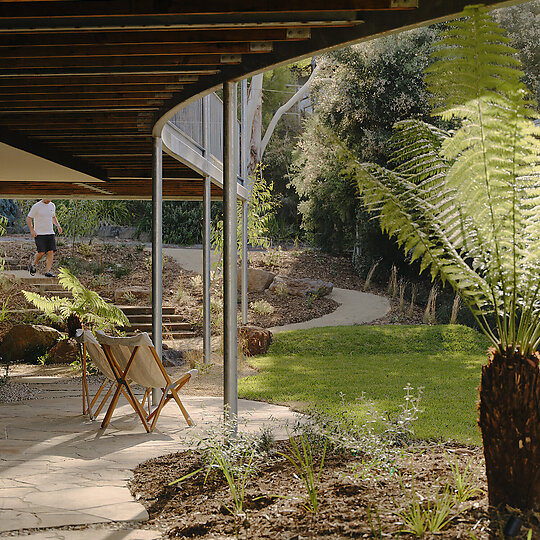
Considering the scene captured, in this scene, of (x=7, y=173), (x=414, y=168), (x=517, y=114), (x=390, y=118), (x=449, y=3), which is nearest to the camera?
(x=517, y=114)

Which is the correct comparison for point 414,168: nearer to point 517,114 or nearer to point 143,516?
point 517,114

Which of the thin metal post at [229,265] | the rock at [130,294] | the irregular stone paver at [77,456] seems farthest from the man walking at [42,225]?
Answer: the thin metal post at [229,265]

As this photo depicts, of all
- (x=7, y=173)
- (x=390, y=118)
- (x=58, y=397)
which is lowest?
(x=58, y=397)

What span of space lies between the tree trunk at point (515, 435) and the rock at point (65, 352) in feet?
25.0

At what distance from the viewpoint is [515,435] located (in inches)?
122

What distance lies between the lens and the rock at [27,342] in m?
10.2

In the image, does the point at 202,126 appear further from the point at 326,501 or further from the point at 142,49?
the point at 326,501

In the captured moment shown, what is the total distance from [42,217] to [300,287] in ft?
20.4

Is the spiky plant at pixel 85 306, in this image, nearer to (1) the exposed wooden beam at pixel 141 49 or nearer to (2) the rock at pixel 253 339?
(2) the rock at pixel 253 339

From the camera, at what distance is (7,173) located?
9.36 metres

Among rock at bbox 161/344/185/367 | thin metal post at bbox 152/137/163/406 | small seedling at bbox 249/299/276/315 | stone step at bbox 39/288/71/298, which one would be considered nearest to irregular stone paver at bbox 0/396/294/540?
thin metal post at bbox 152/137/163/406

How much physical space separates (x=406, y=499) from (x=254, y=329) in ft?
27.0

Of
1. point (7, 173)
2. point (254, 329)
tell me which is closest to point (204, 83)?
point (7, 173)

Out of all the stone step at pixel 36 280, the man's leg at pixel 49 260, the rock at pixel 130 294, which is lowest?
the rock at pixel 130 294
